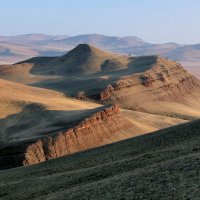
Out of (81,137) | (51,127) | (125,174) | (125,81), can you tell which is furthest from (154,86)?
(125,174)

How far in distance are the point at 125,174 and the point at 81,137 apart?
32356mm

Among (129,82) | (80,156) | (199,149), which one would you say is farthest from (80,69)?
(199,149)

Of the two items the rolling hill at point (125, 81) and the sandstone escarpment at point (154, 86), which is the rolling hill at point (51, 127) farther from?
the sandstone escarpment at point (154, 86)

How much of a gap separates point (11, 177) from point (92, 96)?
6172 centimetres

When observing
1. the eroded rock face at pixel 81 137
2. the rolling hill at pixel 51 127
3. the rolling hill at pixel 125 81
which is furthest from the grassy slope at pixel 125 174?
the rolling hill at pixel 125 81

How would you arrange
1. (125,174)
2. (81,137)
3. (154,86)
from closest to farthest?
1. (125,174)
2. (81,137)
3. (154,86)

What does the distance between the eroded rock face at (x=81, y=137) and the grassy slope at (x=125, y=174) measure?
11.6m

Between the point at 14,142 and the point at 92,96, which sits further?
the point at 92,96

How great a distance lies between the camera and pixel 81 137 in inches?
2158

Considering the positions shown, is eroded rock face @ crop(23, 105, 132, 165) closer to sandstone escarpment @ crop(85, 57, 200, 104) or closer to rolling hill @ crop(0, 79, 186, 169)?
rolling hill @ crop(0, 79, 186, 169)

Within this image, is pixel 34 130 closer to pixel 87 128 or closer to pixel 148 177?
pixel 87 128

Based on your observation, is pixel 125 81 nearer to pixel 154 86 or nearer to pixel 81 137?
pixel 154 86

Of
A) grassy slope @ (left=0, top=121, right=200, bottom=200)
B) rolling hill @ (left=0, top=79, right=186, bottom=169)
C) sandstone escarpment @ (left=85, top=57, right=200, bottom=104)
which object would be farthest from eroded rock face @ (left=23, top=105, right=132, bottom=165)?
sandstone escarpment @ (left=85, top=57, right=200, bottom=104)

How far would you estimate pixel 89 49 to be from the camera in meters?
137
